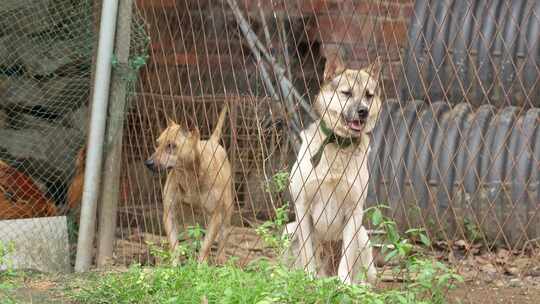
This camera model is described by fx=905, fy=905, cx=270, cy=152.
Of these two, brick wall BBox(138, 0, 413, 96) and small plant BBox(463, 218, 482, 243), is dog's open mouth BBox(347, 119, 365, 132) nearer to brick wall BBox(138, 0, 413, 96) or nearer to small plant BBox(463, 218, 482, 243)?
brick wall BBox(138, 0, 413, 96)

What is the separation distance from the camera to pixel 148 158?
5.96m

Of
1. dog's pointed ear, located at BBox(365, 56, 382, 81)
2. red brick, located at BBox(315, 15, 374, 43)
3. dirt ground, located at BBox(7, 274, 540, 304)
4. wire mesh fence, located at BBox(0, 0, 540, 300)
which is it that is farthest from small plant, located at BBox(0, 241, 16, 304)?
red brick, located at BBox(315, 15, 374, 43)

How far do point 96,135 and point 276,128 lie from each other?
65.2 inches

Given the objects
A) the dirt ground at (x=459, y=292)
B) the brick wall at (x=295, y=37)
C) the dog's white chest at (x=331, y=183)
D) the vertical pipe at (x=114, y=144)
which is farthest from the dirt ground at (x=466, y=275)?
the brick wall at (x=295, y=37)

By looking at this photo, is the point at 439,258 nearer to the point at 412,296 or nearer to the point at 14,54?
the point at 412,296

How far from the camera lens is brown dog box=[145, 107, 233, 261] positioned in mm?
5980

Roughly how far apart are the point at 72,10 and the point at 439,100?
9.24 ft

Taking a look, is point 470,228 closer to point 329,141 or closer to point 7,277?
point 329,141

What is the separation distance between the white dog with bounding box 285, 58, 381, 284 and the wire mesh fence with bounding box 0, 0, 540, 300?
2 centimetres

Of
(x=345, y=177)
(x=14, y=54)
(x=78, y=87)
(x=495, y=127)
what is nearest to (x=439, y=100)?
(x=495, y=127)

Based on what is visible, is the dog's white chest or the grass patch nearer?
the grass patch

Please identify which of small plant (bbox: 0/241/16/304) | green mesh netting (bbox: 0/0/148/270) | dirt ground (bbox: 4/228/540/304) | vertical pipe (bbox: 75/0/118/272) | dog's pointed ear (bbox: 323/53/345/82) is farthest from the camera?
green mesh netting (bbox: 0/0/148/270)

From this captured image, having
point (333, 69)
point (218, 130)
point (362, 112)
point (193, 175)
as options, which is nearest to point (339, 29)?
point (218, 130)

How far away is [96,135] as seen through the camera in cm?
522
